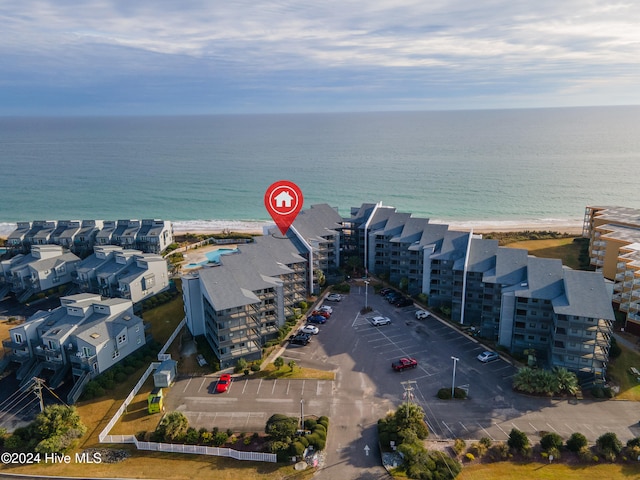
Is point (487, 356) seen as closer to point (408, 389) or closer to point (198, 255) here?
point (408, 389)

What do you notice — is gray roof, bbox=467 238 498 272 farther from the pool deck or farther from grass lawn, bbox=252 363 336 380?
the pool deck

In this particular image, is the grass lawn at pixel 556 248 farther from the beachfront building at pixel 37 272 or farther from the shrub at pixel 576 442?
the beachfront building at pixel 37 272

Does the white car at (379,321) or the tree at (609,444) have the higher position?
the white car at (379,321)

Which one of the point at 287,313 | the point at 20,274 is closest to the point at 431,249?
the point at 287,313

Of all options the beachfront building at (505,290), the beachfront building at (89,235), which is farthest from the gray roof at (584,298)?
the beachfront building at (89,235)

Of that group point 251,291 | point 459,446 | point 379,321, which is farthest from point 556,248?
point 251,291

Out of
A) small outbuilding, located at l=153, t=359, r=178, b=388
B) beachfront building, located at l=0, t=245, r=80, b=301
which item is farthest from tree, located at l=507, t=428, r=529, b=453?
beachfront building, located at l=0, t=245, r=80, b=301
